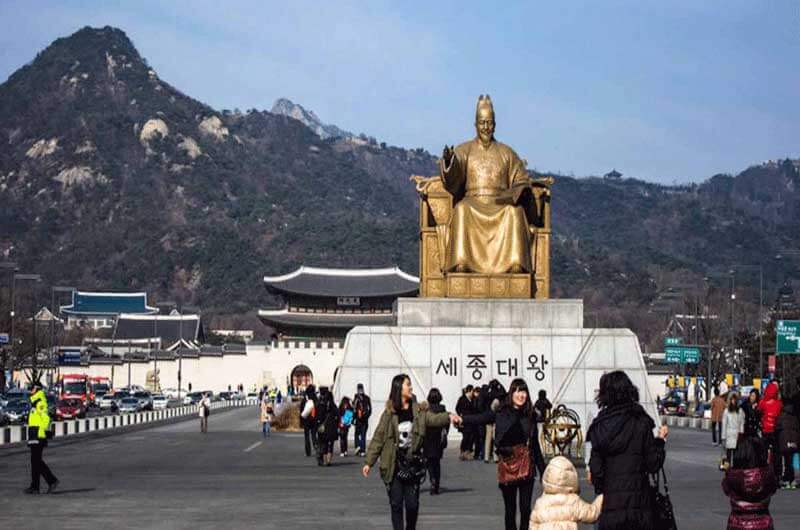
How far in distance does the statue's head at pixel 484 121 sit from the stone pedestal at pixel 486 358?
142 inches

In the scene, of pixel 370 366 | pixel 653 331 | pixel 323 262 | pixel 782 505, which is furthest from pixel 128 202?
pixel 782 505

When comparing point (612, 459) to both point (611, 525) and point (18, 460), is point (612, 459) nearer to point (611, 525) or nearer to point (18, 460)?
point (611, 525)

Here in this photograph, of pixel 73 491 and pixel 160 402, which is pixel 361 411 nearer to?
pixel 73 491

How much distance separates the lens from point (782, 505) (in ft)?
57.2

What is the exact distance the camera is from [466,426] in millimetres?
24297

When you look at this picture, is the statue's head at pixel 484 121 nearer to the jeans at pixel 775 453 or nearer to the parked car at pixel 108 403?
the jeans at pixel 775 453

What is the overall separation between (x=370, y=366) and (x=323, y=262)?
142 m

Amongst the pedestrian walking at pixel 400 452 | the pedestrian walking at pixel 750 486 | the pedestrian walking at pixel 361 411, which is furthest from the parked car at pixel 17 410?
the pedestrian walking at pixel 750 486

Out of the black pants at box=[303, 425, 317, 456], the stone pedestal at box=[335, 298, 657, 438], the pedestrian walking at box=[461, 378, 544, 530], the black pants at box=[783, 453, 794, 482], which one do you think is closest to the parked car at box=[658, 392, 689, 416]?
the stone pedestal at box=[335, 298, 657, 438]

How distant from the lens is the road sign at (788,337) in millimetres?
39188

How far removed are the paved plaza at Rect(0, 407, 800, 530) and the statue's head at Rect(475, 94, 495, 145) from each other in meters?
6.38

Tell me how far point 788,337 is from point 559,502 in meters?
31.3

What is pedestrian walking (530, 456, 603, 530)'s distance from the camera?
9219mm

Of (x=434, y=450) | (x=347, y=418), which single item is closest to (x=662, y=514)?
(x=434, y=450)
